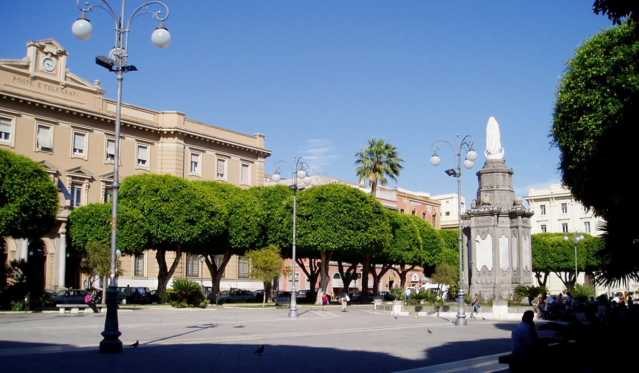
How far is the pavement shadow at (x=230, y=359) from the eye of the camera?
13625 millimetres

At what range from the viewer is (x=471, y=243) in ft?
124

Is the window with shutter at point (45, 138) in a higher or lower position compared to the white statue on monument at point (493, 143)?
higher

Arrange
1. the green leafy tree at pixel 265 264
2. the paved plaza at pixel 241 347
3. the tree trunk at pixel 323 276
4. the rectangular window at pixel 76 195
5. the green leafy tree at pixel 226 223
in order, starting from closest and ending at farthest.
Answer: the paved plaza at pixel 241 347 → the green leafy tree at pixel 226 223 → the green leafy tree at pixel 265 264 → the tree trunk at pixel 323 276 → the rectangular window at pixel 76 195

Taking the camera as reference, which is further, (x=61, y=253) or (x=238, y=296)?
(x=238, y=296)

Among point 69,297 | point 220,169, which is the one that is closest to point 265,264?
point 69,297

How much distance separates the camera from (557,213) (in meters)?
101

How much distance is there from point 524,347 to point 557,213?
3752 inches

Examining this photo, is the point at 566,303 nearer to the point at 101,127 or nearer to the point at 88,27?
the point at 88,27

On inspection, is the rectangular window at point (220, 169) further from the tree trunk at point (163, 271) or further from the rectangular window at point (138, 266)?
the tree trunk at point (163, 271)

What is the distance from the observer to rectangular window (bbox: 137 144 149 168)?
63188 mm

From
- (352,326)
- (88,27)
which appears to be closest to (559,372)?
→ (88,27)

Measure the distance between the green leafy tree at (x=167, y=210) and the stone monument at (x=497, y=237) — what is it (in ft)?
63.7

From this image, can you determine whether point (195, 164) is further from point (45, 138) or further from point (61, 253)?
point (61, 253)

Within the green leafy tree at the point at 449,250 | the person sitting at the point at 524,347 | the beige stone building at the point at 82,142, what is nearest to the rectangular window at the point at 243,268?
the beige stone building at the point at 82,142
